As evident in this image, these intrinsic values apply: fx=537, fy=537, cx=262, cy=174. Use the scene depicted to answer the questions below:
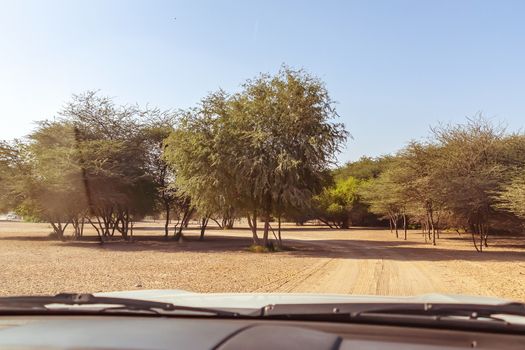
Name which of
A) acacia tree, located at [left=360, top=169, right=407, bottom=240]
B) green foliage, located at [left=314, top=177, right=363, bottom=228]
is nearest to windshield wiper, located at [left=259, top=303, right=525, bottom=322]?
acacia tree, located at [left=360, top=169, right=407, bottom=240]

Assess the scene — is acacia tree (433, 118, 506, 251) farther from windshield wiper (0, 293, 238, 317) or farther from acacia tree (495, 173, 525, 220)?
windshield wiper (0, 293, 238, 317)

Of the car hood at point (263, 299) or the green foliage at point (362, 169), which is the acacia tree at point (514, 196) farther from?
the green foliage at point (362, 169)

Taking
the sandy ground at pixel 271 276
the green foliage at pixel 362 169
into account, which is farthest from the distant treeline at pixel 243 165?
the green foliage at pixel 362 169

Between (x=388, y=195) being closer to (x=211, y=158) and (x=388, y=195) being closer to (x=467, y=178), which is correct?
(x=467, y=178)

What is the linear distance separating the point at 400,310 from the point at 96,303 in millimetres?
2238

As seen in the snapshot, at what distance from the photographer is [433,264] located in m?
24.1

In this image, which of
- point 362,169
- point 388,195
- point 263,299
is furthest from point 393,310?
point 362,169

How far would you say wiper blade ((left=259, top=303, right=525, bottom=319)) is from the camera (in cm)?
341

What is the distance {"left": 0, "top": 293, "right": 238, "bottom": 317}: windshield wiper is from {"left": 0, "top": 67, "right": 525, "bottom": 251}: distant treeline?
85.6ft

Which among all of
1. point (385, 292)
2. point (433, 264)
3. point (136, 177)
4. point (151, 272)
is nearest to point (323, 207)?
point (136, 177)

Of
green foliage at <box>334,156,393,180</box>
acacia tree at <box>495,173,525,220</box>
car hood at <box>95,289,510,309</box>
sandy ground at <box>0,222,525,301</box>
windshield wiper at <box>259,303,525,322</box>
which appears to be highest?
green foliage at <box>334,156,393,180</box>

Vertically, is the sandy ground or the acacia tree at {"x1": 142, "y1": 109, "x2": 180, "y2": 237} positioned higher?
the acacia tree at {"x1": 142, "y1": 109, "x2": 180, "y2": 237}

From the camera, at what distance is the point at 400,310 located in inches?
137

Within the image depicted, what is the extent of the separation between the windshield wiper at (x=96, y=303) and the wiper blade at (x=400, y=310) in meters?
0.39
